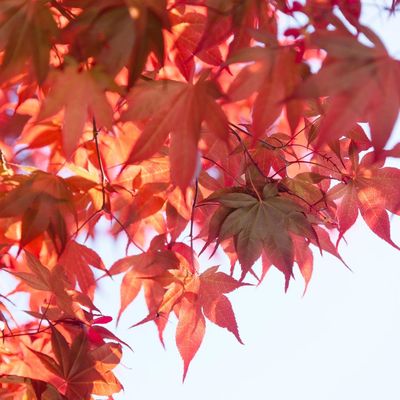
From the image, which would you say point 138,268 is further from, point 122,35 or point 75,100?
point 122,35

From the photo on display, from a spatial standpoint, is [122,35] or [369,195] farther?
[369,195]

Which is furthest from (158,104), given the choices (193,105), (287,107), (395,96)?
(395,96)

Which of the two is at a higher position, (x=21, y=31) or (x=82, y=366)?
(x=21, y=31)

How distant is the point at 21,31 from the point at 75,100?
0.30 feet

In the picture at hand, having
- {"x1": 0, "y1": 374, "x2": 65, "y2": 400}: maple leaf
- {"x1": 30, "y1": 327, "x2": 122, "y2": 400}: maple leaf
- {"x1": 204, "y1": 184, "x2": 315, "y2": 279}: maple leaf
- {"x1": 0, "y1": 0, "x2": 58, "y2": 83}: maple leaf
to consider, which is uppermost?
{"x1": 0, "y1": 0, "x2": 58, "y2": 83}: maple leaf

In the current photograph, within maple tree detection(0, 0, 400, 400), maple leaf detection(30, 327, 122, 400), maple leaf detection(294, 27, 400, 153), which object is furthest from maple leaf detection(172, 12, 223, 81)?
Answer: maple leaf detection(30, 327, 122, 400)

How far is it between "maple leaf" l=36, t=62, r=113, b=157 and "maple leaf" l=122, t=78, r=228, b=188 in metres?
0.04

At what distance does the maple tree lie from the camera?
0.75 metres

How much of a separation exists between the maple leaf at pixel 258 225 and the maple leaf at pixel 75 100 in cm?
27

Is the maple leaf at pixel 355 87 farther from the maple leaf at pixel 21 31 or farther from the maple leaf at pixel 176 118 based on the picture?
the maple leaf at pixel 21 31

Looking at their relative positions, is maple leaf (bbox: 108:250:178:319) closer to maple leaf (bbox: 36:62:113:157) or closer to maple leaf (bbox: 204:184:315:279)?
maple leaf (bbox: 204:184:315:279)

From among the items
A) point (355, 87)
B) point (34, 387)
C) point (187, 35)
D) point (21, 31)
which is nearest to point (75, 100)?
point (21, 31)

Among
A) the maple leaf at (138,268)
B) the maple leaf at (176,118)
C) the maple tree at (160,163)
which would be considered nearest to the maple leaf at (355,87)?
the maple tree at (160,163)

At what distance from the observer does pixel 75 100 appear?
79 centimetres
